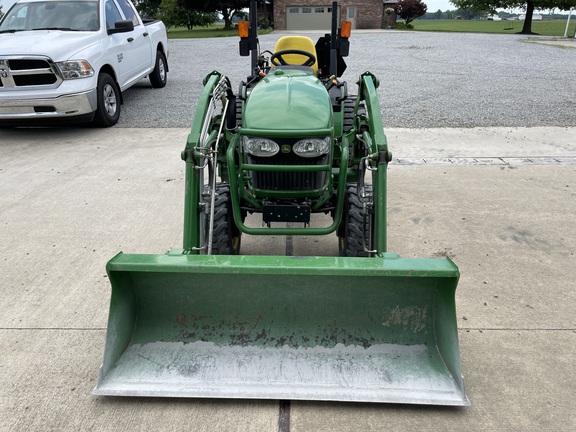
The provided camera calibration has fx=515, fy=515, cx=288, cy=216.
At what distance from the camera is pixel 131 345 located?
269cm

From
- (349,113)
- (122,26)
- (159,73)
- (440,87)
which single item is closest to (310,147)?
(349,113)

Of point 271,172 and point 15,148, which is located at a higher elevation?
point 271,172

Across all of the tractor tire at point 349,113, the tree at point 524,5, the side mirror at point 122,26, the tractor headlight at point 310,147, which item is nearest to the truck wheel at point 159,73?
the side mirror at point 122,26

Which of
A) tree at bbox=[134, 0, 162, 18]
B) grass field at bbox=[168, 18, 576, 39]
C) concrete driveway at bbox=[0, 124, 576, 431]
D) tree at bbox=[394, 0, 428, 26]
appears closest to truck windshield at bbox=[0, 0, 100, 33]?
concrete driveway at bbox=[0, 124, 576, 431]

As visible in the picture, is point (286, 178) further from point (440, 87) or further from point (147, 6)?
point (147, 6)

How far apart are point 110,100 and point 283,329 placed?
619 cm

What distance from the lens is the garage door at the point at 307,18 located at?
4304 centimetres

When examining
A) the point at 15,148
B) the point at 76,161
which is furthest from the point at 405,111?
the point at 15,148

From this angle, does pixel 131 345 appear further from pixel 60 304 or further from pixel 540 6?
pixel 540 6

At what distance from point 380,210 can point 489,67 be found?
1202 centimetres

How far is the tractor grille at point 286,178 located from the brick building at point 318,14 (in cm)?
4212

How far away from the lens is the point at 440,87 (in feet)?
35.0

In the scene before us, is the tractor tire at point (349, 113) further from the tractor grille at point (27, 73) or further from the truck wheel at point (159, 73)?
the truck wheel at point (159, 73)

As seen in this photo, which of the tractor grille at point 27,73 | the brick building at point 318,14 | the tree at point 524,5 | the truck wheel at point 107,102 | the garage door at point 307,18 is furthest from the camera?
the garage door at point 307,18
